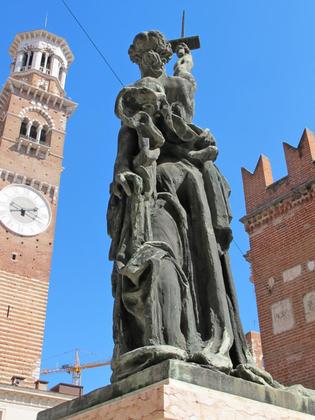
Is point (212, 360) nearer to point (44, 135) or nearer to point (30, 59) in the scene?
point (44, 135)

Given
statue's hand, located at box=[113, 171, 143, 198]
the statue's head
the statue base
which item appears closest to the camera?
the statue base

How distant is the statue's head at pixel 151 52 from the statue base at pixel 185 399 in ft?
8.00

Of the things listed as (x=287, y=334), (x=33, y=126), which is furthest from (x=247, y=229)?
(x=33, y=126)

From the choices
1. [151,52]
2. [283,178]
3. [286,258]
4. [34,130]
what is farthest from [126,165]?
[34,130]

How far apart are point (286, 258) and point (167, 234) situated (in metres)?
10.5

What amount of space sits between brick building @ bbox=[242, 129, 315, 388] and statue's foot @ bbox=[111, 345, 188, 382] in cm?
954

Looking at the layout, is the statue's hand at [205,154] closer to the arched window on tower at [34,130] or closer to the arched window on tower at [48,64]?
the arched window on tower at [34,130]

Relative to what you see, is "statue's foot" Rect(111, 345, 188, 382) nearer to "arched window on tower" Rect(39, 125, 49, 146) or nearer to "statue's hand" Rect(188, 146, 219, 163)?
"statue's hand" Rect(188, 146, 219, 163)

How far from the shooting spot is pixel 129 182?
337 centimetres

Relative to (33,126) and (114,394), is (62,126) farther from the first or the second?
(114,394)

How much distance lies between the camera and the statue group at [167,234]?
283cm

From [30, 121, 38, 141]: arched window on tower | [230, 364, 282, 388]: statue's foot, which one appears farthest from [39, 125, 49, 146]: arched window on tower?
[230, 364, 282, 388]: statue's foot

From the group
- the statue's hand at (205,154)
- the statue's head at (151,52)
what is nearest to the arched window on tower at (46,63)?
the statue's head at (151,52)

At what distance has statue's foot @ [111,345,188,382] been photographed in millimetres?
2547
